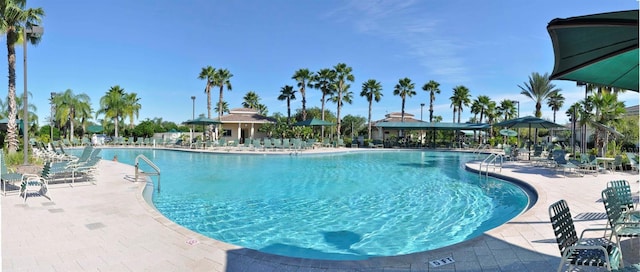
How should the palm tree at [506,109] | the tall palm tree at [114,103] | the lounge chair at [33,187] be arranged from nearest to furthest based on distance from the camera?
the lounge chair at [33,187]
the tall palm tree at [114,103]
the palm tree at [506,109]

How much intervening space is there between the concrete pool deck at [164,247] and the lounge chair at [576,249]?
1.98 ft

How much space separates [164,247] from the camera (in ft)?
13.8

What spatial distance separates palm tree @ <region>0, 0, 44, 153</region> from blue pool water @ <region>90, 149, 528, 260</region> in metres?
7.14

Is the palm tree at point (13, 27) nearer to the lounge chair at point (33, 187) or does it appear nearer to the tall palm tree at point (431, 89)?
the lounge chair at point (33, 187)

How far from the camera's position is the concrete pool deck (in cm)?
364

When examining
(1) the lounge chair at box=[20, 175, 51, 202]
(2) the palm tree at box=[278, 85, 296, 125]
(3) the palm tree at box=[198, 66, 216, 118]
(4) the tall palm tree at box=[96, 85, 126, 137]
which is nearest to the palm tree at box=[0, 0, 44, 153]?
(1) the lounge chair at box=[20, 175, 51, 202]

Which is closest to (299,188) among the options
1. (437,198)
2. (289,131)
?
(437,198)

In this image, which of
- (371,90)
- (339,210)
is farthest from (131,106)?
(339,210)

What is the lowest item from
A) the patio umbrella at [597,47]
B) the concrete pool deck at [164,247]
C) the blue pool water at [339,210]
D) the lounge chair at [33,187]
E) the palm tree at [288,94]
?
the blue pool water at [339,210]

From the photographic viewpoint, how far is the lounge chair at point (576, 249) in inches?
107

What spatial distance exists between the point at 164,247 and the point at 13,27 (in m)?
15.1

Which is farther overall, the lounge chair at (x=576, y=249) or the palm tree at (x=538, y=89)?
the palm tree at (x=538, y=89)

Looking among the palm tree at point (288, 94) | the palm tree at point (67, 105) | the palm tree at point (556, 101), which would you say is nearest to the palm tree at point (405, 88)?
the palm tree at point (288, 94)

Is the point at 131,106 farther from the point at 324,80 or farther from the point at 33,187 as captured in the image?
the point at 33,187
